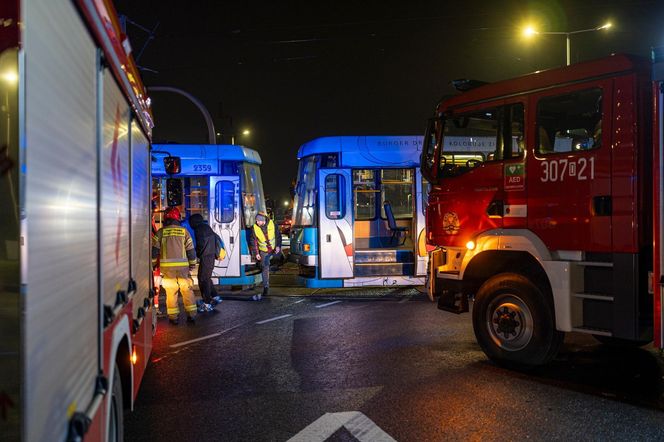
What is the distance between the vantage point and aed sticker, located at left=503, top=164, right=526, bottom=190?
5926 millimetres

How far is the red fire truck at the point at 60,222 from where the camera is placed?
1676 mm

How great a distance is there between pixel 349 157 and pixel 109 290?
28.9ft

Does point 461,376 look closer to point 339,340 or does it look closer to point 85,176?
point 339,340

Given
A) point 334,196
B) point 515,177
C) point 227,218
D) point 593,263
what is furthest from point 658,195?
point 227,218

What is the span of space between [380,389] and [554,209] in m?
2.42

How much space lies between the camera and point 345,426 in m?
4.41

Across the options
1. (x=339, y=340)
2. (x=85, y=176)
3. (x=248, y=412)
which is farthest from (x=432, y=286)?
(x=85, y=176)

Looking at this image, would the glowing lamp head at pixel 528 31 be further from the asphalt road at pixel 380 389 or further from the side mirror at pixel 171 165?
the side mirror at pixel 171 165

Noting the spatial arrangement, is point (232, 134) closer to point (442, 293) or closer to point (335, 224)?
point (335, 224)

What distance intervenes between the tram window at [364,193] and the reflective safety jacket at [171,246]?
14.6 ft

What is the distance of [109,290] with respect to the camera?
3.02 meters

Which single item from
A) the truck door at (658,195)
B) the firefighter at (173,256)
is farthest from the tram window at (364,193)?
Result: the truck door at (658,195)

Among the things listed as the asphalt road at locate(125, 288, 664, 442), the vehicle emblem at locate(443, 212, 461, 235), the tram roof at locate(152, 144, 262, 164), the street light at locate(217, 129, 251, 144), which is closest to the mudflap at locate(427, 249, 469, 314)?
the vehicle emblem at locate(443, 212, 461, 235)

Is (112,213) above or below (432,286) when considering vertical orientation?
above
